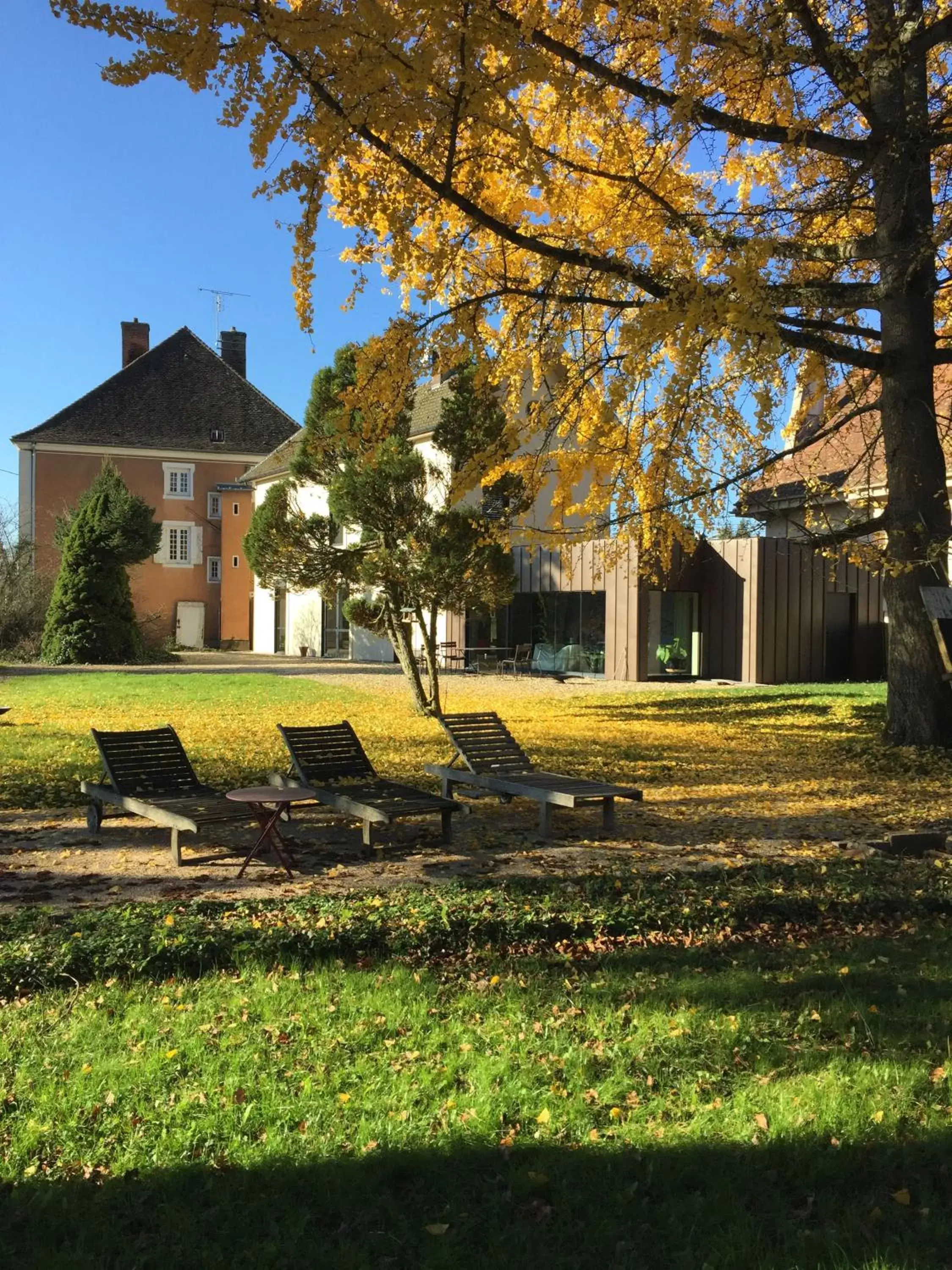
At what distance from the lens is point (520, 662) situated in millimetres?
30312

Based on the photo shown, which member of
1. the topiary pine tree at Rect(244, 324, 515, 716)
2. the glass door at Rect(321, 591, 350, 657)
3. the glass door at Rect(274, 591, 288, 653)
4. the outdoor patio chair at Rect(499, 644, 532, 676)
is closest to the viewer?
the topiary pine tree at Rect(244, 324, 515, 716)

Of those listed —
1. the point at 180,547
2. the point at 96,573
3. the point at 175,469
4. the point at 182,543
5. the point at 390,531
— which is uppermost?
the point at 175,469

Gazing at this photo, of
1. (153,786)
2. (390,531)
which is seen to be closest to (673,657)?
(390,531)

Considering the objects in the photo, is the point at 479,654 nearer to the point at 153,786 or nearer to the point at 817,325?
the point at 817,325

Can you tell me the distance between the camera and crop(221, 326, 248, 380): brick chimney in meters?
54.3

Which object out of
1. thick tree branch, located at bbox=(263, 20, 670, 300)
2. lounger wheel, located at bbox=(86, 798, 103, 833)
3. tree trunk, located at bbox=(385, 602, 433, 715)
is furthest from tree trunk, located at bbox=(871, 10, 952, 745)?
lounger wheel, located at bbox=(86, 798, 103, 833)

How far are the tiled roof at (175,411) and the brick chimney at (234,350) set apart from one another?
7.50 feet

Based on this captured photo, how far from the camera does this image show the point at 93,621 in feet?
Answer: 103

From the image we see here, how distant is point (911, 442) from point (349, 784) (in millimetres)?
8094

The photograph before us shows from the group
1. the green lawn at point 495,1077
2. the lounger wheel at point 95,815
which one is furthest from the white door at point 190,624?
the green lawn at point 495,1077

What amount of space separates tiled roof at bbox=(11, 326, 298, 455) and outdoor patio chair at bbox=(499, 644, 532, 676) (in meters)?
23.0

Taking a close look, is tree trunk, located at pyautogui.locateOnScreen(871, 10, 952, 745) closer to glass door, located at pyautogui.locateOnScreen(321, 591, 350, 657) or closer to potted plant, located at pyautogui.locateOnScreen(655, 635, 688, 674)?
potted plant, located at pyautogui.locateOnScreen(655, 635, 688, 674)

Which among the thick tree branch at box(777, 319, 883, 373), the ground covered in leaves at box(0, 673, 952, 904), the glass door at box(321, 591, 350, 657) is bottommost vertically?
the ground covered in leaves at box(0, 673, 952, 904)

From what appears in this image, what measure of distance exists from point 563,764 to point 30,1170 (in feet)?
31.5
